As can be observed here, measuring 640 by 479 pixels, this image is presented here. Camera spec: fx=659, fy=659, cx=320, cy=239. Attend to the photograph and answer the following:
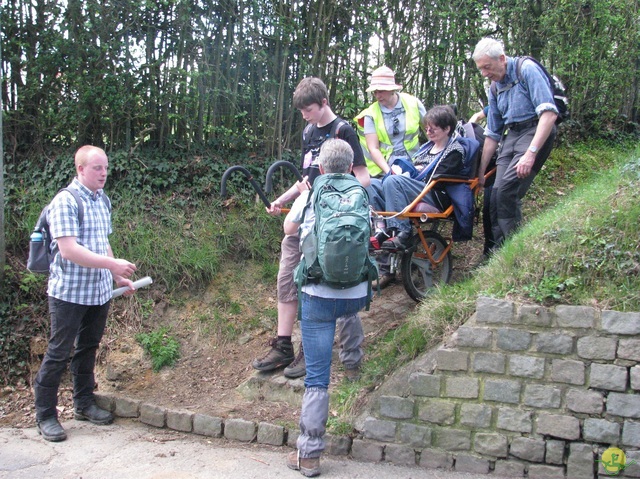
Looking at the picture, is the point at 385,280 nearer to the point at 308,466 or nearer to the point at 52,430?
the point at 308,466

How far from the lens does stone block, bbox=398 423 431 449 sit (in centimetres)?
443

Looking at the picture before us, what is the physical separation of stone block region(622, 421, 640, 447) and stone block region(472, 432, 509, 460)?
0.72 m

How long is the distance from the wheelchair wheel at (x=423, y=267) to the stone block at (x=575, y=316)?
140 centimetres

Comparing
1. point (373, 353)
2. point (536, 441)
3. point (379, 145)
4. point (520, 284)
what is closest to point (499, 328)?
point (520, 284)

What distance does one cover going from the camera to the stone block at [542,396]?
4.21 meters

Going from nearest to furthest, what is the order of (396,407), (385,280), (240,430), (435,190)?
(396,407) < (240,430) < (435,190) < (385,280)

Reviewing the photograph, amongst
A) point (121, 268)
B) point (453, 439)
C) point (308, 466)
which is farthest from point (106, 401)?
point (453, 439)

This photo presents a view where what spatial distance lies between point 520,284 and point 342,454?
5.59ft

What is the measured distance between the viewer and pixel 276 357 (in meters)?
5.27

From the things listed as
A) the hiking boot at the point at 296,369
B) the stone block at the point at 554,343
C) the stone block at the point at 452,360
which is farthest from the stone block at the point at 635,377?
the hiking boot at the point at 296,369

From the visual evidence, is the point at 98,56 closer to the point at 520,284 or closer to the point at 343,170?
the point at 343,170

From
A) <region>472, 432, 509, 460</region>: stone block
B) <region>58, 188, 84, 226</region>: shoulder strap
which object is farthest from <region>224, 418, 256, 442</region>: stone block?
<region>58, 188, 84, 226</region>: shoulder strap

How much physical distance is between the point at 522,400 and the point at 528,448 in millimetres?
312

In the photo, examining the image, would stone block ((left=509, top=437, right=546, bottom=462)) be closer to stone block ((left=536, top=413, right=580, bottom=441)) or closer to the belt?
stone block ((left=536, top=413, right=580, bottom=441))
